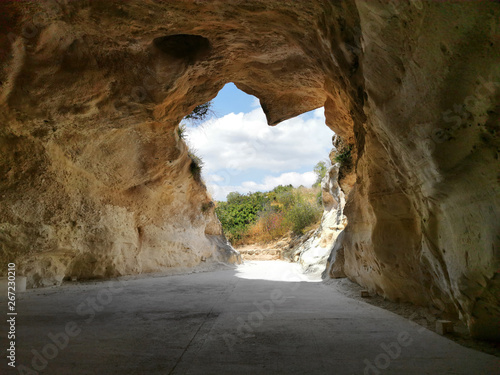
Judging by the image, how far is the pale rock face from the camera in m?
8.97

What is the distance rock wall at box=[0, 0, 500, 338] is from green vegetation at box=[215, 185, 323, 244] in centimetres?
1141

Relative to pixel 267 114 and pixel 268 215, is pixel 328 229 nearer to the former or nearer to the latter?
pixel 267 114

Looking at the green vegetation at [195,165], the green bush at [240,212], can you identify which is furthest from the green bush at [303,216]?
the green vegetation at [195,165]

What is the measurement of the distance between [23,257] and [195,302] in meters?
3.51

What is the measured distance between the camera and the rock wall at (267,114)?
2.05 meters

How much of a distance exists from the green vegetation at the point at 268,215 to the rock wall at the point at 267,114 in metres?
11.4

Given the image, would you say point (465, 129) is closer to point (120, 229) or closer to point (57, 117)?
point (57, 117)

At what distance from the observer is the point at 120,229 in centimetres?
733

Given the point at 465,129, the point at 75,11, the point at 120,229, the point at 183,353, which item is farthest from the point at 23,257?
the point at 465,129

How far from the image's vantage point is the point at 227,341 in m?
2.30

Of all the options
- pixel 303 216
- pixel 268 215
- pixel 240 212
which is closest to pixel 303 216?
pixel 303 216

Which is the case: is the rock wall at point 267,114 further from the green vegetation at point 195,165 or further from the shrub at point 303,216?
the shrub at point 303,216

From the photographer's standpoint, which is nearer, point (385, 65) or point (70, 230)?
point (385, 65)

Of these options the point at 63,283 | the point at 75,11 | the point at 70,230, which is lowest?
the point at 63,283
